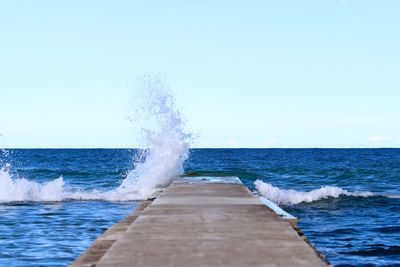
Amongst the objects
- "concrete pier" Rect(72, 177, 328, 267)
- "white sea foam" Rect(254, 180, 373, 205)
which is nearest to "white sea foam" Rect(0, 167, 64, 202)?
"white sea foam" Rect(254, 180, 373, 205)

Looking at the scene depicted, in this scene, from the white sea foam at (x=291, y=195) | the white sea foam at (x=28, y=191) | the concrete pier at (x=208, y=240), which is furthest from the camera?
the white sea foam at (x=291, y=195)

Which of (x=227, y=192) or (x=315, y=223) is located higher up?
(x=227, y=192)

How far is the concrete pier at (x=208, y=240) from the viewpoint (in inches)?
213

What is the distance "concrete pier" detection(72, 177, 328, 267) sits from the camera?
17.7 ft

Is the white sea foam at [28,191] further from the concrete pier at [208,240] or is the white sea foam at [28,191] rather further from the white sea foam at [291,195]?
the concrete pier at [208,240]

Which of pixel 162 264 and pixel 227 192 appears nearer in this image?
pixel 162 264

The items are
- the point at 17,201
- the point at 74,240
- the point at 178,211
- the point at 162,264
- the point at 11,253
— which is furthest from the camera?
the point at 17,201

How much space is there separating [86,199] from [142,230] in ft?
50.2

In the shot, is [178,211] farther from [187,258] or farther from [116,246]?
[187,258]

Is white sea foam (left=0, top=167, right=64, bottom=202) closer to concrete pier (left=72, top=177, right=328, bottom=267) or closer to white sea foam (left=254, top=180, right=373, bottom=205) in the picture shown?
white sea foam (left=254, top=180, right=373, bottom=205)

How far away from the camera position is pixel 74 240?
1164cm

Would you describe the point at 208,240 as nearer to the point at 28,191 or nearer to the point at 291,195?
the point at 291,195

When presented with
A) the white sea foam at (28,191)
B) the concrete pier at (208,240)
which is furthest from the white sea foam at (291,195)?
the concrete pier at (208,240)

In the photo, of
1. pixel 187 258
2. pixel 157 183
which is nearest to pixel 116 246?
pixel 187 258
